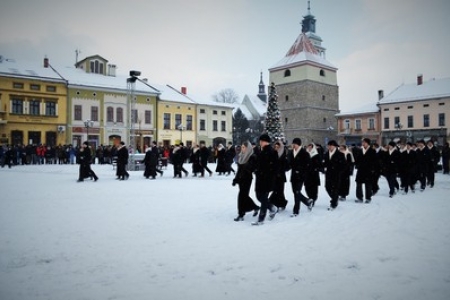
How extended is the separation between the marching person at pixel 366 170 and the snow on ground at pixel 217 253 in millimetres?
885

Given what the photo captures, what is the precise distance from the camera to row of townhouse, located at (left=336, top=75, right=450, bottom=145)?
47.1 meters

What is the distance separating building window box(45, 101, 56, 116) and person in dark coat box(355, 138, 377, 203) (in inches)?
1342

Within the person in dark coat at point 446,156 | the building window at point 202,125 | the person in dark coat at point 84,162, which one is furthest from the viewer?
the building window at point 202,125

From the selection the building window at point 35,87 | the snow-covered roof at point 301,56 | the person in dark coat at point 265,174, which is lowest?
the person in dark coat at point 265,174

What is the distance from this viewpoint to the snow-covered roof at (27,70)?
34562 millimetres

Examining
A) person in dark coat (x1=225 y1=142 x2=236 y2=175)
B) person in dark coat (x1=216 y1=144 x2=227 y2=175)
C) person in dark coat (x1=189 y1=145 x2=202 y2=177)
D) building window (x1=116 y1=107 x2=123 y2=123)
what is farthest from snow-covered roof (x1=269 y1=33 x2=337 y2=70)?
person in dark coat (x1=189 y1=145 x2=202 y2=177)

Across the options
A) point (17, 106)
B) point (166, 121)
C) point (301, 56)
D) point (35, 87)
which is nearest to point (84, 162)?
point (17, 106)

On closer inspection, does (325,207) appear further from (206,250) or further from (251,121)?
(251,121)

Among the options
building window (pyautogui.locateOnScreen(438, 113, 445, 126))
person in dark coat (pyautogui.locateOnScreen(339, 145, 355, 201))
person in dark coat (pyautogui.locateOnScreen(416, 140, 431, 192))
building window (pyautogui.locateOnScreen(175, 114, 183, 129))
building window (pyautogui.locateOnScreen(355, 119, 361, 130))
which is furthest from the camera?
building window (pyautogui.locateOnScreen(355, 119, 361, 130))

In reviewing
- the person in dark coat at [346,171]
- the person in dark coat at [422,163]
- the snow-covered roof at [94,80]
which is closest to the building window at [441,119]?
the snow-covered roof at [94,80]

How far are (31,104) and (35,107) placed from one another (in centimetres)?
44

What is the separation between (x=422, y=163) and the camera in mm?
13211

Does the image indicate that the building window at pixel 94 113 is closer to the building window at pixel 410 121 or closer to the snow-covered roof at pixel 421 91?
the snow-covered roof at pixel 421 91

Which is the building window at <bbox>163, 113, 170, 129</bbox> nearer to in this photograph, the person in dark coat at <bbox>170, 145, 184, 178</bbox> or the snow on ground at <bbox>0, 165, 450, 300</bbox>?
the person in dark coat at <bbox>170, 145, 184, 178</bbox>
